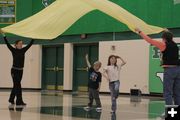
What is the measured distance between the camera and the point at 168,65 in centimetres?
933

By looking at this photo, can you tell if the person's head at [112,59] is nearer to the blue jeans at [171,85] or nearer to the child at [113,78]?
the child at [113,78]

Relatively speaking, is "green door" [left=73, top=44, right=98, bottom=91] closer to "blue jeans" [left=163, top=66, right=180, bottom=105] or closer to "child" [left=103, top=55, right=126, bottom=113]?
"child" [left=103, top=55, right=126, bottom=113]

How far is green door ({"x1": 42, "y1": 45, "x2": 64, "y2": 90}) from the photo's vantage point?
1133 inches

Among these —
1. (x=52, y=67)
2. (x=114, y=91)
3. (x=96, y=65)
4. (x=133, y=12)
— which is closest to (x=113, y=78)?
(x=114, y=91)

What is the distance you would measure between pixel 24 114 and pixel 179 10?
41.6ft

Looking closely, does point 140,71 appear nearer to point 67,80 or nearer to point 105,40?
point 105,40

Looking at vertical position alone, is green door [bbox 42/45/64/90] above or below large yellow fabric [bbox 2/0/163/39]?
below

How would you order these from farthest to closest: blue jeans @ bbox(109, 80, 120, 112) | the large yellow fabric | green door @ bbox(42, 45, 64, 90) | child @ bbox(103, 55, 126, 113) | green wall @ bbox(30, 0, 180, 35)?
green door @ bbox(42, 45, 64, 90) < green wall @ bbox(30, 0, 180, 35) < child @ bbox(103, 55, 126, 113) < blue jeans @ bbox(109, 80, 120, 112) < the large yellow fabric

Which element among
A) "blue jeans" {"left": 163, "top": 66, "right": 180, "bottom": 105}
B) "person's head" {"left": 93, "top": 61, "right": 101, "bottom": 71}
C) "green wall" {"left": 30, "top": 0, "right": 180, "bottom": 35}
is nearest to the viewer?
"blue jeans" {"left": 163, "top": 66, "right": 180, "bottom": 105}

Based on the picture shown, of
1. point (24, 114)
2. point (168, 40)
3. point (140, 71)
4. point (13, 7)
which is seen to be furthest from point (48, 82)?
point (168, 40)

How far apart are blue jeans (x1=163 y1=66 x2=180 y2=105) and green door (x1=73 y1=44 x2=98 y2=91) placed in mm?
17584

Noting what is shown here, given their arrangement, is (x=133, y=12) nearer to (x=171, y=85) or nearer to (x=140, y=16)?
(x=140, y=16)

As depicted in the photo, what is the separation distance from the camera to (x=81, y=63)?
90.6ft

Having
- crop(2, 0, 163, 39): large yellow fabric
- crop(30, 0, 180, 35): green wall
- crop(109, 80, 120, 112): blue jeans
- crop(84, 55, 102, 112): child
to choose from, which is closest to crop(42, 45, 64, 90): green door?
crop(30, 0, 180, 35): green wall
